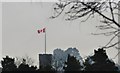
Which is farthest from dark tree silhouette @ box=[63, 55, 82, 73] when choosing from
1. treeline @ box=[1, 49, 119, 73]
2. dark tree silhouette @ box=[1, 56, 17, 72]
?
dark tree silhouette @ box=[1, 56, 17, 72]

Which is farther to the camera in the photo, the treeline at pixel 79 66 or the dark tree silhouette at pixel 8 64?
the dark tree silhouette at pixel 8 64

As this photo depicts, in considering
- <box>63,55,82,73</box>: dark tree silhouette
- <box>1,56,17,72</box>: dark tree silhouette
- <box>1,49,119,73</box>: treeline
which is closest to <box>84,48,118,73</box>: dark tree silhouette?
<box>1,49,119,73</box>: treeline

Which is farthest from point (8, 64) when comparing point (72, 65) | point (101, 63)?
point (101, 63)

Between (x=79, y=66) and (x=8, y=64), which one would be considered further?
(x=8, y=64)

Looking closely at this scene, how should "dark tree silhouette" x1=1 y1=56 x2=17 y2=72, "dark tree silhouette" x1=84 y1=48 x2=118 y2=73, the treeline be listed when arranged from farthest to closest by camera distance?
"dark tree silhouette" x1=1 y1=56 x2=17 y2=72, the treeline, "dark tree silhouette" x1=84 y1=48 x2=118 y2=73

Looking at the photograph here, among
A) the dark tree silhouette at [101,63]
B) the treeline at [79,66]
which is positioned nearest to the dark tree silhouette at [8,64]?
the treeline at [79,66]

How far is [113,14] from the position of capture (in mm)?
3447

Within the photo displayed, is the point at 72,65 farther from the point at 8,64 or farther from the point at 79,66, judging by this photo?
the point at 8,64

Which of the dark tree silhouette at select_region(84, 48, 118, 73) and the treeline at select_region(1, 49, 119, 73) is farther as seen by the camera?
the treeline at select_region(1, 49, 119, 73)

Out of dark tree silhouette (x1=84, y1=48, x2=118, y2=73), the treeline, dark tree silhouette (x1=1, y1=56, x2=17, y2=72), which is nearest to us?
dark tree silhouette (x1=84, y1=48, x2=118, y2=73)

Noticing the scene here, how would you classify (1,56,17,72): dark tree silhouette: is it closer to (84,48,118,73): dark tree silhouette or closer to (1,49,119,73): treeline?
(1,49,119,73): treeline

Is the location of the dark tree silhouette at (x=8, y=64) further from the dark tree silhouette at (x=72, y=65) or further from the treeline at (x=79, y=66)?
the dark tree silhouette at (x=72, y=65)

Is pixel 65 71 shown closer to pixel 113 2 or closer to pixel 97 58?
pixel 97 58

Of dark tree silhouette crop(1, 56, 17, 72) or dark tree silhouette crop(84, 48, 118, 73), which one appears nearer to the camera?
dark tree silhouette crop(84, 48, 118, 73)
